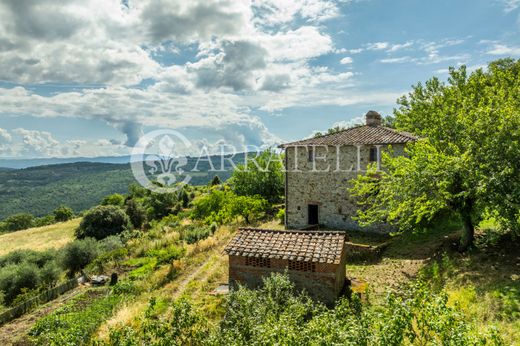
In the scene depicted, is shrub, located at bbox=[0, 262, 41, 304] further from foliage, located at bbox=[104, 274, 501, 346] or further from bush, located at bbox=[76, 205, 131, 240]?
bush, located at bbox=[76, 205, 131, 240]

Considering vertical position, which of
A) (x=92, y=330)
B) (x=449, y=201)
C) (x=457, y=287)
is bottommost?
(x=92, y=330)

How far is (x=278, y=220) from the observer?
2777 cm

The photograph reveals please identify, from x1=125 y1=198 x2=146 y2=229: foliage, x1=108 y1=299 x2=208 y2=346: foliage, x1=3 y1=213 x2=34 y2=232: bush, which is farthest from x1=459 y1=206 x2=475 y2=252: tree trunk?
x1=3 y1=213 x2=34 y2=232: bush

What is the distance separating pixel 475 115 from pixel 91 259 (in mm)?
26966

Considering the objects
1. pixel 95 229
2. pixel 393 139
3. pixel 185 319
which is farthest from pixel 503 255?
pixel 95 229

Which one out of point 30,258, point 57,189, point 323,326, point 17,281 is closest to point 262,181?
point 30,258

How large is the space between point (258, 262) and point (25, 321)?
39.1 ft

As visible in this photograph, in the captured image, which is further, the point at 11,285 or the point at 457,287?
the point at 11,285

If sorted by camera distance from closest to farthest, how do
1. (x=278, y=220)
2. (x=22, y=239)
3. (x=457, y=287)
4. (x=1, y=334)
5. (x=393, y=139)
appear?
1. (x=457, y=287)
2. (x=1, y=334)
3. (x=393, y=139)
4. (x=278, y=220)
5. (x=22, y=239)

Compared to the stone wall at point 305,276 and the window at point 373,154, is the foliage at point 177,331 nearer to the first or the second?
the stone wall at point 305,276

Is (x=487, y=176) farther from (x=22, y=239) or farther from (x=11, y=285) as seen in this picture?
(x=22, y=239)

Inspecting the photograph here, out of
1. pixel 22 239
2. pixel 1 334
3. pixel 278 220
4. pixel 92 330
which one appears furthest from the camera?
pixel 22 239

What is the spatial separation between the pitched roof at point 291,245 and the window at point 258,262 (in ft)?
0.75

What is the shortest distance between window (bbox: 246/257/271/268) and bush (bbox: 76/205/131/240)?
34.4 meters
